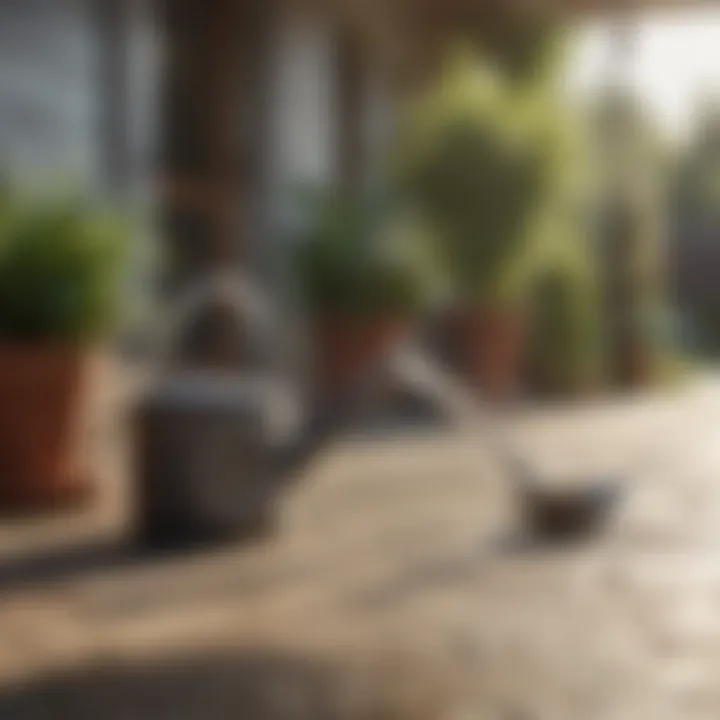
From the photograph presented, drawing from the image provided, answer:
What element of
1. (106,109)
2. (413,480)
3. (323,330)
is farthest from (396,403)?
(413,480)

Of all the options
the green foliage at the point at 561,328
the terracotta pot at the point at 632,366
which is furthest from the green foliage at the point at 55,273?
the terracotta pot at the point at 632,366

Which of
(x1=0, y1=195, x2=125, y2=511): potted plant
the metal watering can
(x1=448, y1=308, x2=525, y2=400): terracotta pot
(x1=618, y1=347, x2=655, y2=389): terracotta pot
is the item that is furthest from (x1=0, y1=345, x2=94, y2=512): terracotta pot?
(x1=618, y1=347, x2=655, y2=389): terracotta pot

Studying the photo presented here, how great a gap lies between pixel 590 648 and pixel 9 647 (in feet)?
1.36

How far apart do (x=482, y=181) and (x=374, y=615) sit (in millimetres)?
2440

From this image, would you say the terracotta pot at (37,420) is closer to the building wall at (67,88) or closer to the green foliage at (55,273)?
the green foliage at (55,273)

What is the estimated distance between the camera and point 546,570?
1.40 metres

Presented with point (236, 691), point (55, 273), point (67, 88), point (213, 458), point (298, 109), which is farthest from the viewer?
point (298, 109)

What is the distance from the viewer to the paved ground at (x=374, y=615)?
92 cm

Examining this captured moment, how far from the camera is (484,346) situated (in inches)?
139

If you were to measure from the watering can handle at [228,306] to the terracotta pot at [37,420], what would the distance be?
852 mm

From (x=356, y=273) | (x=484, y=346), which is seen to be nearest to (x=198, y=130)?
(x=356, y=273)

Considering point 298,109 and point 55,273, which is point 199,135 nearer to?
point 298,109

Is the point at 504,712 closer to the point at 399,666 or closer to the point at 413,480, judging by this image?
the point at 399,666

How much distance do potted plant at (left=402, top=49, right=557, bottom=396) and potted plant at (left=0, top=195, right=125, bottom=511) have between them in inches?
72.1
